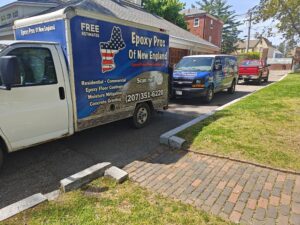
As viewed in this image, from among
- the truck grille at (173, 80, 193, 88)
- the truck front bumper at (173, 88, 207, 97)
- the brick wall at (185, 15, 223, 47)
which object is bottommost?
the truck front bumper at (173, 88, 207, 97)

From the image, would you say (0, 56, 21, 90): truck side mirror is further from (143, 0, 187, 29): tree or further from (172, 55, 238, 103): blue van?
(143, 0, 187, 29): tree

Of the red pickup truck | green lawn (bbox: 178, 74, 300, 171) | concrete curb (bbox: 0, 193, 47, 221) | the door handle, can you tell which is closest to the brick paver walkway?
green lawn (bbox: 178, 74, 300, 171)

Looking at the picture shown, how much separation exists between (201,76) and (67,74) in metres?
6.67

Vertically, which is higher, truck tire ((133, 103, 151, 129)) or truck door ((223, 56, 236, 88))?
truck door ((223, 56, 236, 88))

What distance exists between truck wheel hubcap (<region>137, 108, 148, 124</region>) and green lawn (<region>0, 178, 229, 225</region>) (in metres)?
3.17

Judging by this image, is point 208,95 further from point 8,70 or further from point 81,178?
point 8,70

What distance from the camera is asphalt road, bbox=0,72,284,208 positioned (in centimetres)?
370

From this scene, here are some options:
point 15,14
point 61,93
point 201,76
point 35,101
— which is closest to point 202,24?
point 15,14

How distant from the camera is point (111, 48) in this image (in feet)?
16.8

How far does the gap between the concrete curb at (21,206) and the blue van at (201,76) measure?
7.70 meters

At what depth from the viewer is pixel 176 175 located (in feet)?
13.1

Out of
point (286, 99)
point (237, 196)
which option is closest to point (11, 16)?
point (286, 99)

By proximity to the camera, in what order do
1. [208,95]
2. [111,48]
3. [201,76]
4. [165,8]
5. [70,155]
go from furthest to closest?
[165,8]
[208,95]
[201,76]
[111,48]
[70,155]

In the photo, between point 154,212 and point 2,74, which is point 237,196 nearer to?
point 154,212
